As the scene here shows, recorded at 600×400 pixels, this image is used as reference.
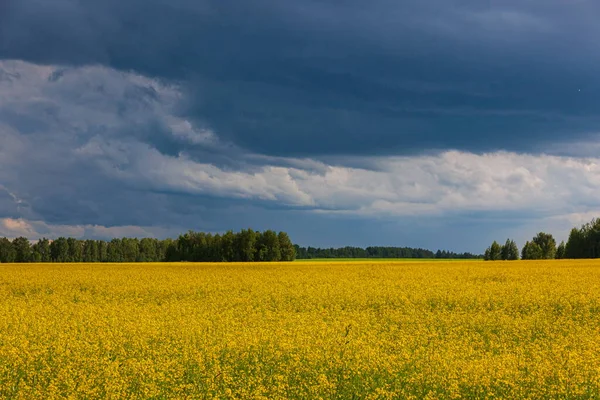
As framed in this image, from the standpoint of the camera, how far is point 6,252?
127 metres

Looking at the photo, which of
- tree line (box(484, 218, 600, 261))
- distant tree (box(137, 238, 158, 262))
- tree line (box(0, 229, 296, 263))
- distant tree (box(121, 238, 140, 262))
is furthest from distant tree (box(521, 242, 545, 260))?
distant tree (box(121, 238, 140, 262))

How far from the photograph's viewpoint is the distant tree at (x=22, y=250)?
129 metres

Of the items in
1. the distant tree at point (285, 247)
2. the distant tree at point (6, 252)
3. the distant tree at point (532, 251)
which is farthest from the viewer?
the distant tree at point (6, 252)

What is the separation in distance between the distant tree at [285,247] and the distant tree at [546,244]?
212ft

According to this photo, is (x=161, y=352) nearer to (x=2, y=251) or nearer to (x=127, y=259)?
(x=2, y=251)

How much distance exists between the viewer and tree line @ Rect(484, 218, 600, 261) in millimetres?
106250

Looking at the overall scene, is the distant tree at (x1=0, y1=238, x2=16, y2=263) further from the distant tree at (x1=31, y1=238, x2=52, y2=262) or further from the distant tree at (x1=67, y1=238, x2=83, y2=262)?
the distant tree at (x1=67, y1=238, x2=83, y2=262)

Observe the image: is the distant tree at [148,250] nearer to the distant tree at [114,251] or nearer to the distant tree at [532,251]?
the distant tree at [114,251]

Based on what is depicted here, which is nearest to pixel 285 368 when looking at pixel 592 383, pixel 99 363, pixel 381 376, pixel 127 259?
pixel 381 376

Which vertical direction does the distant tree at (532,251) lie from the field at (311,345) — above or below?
above

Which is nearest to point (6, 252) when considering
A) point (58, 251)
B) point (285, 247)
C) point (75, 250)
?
point (58, 251)

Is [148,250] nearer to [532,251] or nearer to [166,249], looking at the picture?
[166,249]

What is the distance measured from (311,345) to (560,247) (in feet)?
441

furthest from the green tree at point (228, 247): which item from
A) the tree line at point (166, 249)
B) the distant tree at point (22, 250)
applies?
the distant tree at point (22, 250)
